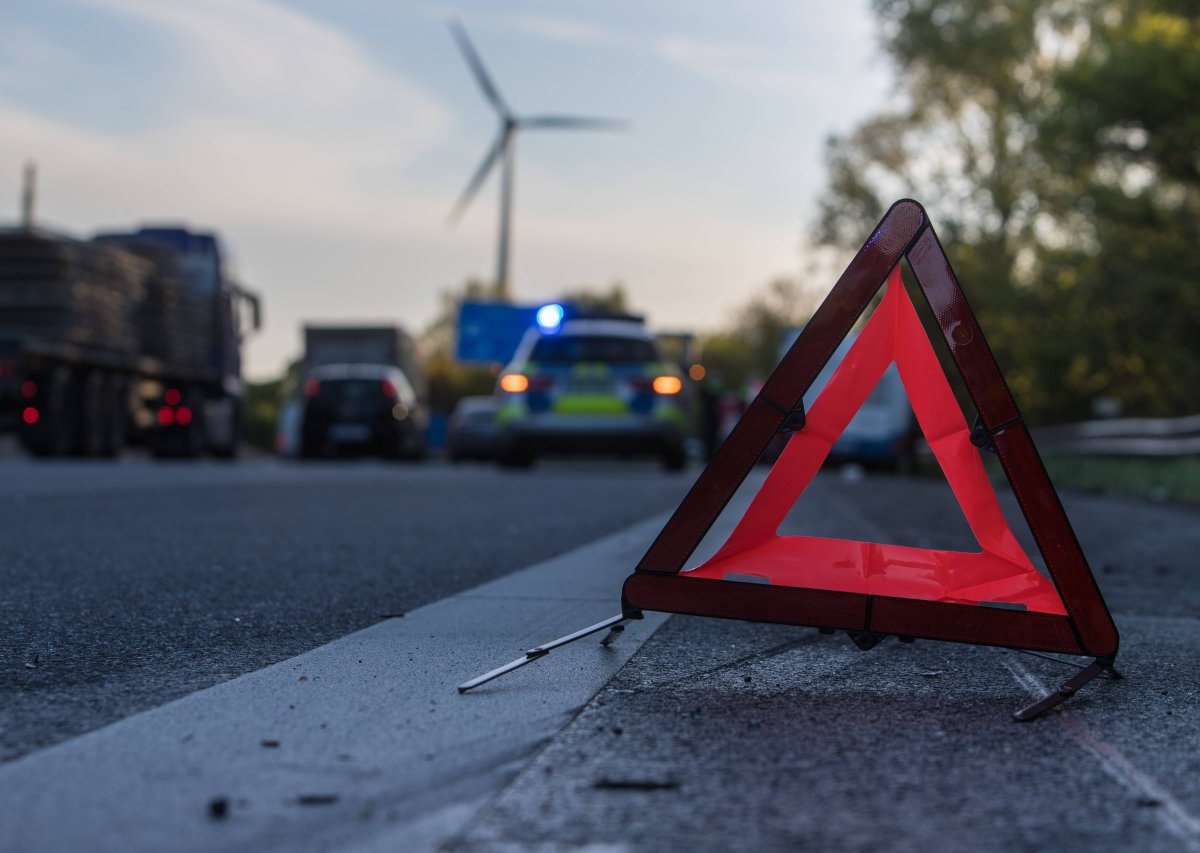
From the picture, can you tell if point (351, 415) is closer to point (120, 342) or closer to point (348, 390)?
point (348, 390)

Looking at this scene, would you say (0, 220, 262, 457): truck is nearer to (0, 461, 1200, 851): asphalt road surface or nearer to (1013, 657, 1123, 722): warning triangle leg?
(0, 461, 1200, 851): asphalt road surface

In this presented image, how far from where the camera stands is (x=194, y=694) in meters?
3.83

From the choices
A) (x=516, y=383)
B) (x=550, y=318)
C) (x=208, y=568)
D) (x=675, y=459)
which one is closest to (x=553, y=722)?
(x=208, y=568)

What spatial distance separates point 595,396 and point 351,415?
8.55 metres

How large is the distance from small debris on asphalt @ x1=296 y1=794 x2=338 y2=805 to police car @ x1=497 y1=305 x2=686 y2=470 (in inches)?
660

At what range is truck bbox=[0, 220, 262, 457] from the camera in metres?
22.6

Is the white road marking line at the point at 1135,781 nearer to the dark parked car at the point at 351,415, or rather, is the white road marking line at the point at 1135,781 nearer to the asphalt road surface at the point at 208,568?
the asphalt road surface at the point at 208,568

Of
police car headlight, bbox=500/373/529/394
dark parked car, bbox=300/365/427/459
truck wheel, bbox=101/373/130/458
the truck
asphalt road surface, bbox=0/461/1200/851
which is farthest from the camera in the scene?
dark parked car, bbox=300/365/427/459

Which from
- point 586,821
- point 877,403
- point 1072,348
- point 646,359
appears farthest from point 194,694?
point 1072,348

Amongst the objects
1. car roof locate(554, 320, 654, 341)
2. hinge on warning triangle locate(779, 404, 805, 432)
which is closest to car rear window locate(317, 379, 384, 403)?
car roof locate(554, 320, 654, 341)

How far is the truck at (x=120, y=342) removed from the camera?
22641 millimetres

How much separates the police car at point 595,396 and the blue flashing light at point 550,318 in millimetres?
357

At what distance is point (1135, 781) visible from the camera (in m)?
3.18

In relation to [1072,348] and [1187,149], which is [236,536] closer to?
[1187,149]
